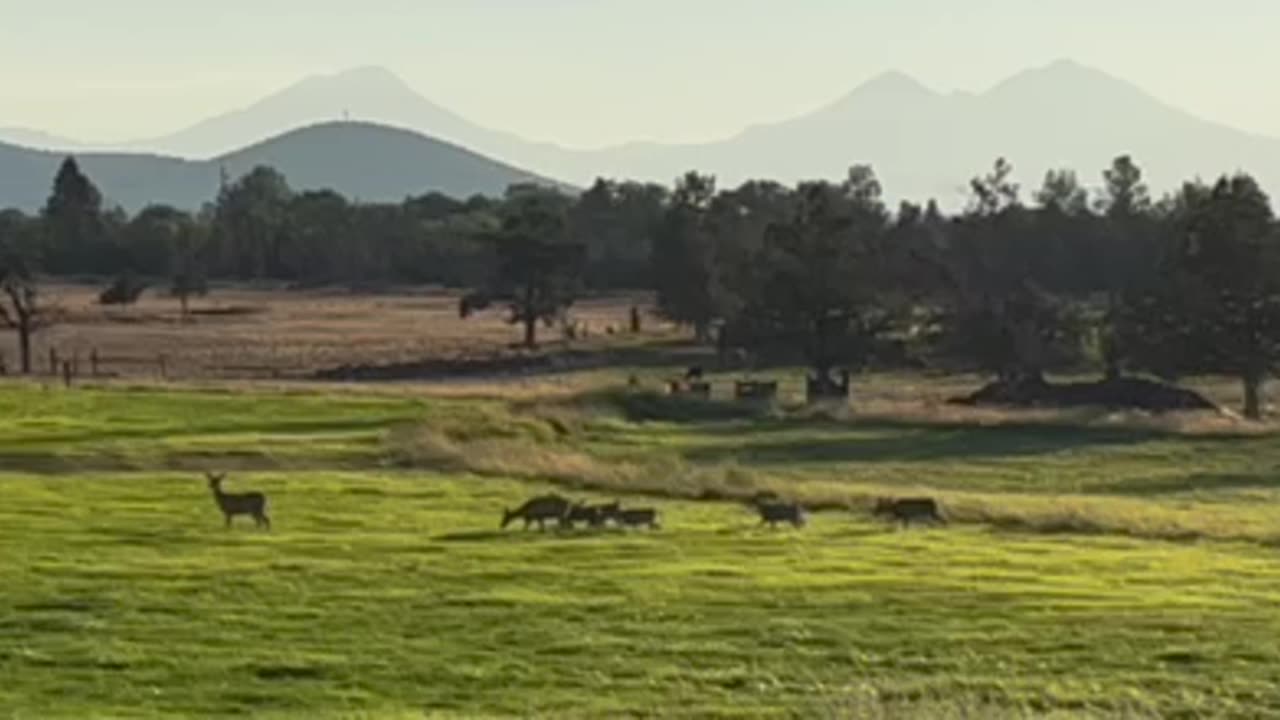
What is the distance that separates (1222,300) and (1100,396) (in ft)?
24.4

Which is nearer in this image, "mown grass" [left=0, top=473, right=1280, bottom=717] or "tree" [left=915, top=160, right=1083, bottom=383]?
"mown grass" [left=0, top=473, right=1280, bottom=717]

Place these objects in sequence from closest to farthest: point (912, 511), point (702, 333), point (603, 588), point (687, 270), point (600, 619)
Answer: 1. point (600, 619)
2. point (603, 588)
3. point (912, 511)
4. point (687, 270)
5. point (702, 333)

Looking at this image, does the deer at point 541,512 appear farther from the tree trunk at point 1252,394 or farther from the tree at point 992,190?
the tree at point 992,190

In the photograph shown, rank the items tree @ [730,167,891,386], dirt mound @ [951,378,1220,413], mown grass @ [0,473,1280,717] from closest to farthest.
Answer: mown grass @ [0,473,1280,717] → dirt mound @ [951,378,1220,413] → tree @ [730,167,891,386]

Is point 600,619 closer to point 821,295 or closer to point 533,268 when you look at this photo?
point 821,295

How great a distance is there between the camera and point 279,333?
5207 inches

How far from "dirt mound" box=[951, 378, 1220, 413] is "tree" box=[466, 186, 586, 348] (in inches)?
1682

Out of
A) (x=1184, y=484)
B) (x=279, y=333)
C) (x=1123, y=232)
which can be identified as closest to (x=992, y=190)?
(x=1123, y=232)

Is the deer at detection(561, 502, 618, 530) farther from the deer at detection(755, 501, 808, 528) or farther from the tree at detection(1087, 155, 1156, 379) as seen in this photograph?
the tree at detection(1087, 155, 1156, 379)

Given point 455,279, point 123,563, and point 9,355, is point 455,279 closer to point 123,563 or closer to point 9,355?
point 9,355

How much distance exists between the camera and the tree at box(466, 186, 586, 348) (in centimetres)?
13175

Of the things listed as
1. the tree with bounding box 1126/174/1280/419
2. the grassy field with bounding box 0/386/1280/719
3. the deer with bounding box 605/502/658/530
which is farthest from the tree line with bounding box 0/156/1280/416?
the deer with bounding box 605/502/658/530

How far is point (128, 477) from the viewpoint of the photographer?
2167 inches

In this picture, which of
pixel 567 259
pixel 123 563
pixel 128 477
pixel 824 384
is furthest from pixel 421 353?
pixel 123 563
